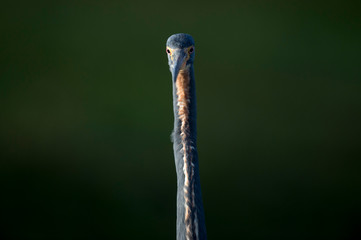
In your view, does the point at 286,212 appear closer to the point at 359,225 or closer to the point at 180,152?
the point at 359,225

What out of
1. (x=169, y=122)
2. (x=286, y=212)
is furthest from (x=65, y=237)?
(x=286, y=212)

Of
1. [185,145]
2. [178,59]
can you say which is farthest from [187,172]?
[178,59]

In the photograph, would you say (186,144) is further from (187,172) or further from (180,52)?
(180,52)

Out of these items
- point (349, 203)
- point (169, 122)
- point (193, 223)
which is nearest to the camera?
point (193, 223)

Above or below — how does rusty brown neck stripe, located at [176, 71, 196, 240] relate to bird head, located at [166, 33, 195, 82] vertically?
below

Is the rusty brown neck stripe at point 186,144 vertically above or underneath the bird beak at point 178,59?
underneath
